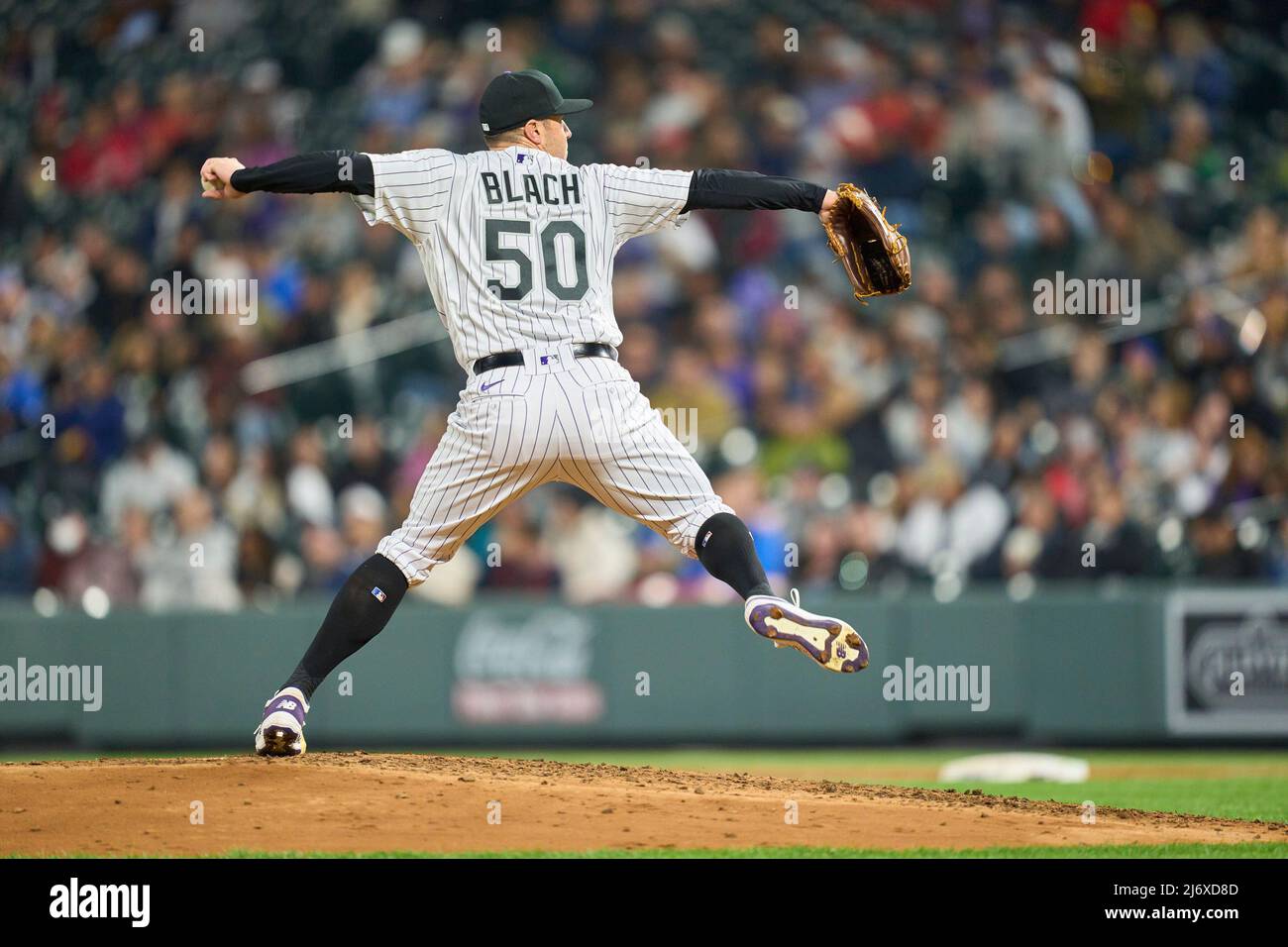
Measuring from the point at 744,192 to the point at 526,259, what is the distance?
2.25 feet

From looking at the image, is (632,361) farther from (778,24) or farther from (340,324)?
(778,24)

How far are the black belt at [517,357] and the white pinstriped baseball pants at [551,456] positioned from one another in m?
0.02

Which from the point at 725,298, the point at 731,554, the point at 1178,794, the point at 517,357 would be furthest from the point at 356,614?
the point at 725,298

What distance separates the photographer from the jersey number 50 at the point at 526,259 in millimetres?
4941

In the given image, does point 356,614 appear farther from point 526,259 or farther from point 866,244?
point 866,244

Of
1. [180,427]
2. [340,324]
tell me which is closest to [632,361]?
[340,324]

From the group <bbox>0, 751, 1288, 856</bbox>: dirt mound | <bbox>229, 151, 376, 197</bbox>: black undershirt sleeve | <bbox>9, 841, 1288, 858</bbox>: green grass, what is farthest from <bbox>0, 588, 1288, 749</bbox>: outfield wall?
<bbox>229, 151, 376, 197</bbox>: black undershirt sleeve

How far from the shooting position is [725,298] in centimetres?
1223

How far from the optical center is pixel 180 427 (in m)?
11.5

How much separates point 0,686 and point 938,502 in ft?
19.6

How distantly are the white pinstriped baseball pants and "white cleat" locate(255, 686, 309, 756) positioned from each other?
1.65 feet

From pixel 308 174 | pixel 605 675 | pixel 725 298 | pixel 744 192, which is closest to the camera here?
pixel 308 174

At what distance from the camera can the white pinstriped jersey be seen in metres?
4.95
